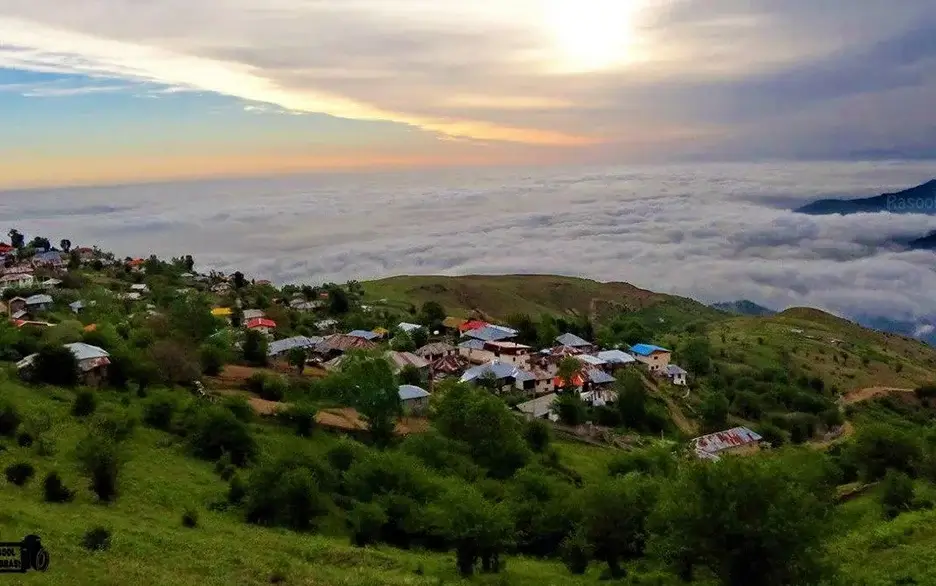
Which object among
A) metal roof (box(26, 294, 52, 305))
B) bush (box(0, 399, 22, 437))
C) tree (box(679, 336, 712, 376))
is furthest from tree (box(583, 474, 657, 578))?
metal roof (box(26, 294, 52, 305))

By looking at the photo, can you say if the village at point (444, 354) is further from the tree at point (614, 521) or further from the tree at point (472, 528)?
the tree at point (614, 521)

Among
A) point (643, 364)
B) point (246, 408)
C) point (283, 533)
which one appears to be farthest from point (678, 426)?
point (283, 533)

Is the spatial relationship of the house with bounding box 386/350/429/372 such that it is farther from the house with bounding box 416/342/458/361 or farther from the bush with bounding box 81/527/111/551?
the bush with bounding box 81/527/111/551

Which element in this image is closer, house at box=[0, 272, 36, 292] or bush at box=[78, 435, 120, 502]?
bush at box=[78, 435, 120, 502]

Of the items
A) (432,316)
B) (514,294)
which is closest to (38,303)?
(432,316)

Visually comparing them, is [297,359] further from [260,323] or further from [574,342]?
[574,342]

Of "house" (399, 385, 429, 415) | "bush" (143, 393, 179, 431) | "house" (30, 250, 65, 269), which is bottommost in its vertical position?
"house" (399, 385, 429, 415)

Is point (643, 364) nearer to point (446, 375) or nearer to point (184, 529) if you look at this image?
point (446, 375)
